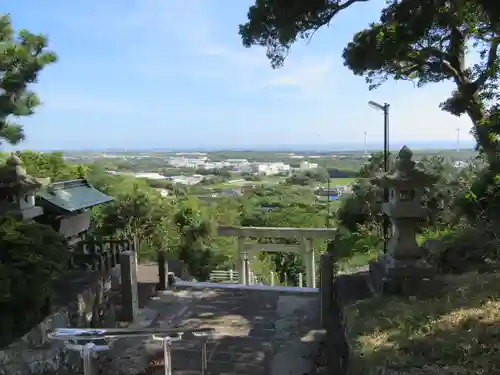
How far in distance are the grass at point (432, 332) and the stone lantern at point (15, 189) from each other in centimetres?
486

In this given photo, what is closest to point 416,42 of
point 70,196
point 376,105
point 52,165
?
point 376,105

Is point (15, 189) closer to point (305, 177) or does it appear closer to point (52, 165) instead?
point (52, 165)

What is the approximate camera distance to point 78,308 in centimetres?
640

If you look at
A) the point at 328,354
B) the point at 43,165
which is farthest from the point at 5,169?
the point at 43,165

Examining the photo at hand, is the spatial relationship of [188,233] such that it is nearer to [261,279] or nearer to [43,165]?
[261,279]

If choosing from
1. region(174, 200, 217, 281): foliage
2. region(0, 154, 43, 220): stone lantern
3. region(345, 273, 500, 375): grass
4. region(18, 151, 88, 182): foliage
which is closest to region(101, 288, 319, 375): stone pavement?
region(345, 273, 500, 375): grass

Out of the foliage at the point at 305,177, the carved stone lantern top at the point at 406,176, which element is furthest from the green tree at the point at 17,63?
the foliage at the point at 305,177

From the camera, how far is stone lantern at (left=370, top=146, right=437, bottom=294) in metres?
5.52

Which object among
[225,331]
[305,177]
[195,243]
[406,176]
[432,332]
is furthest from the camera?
[305,177]

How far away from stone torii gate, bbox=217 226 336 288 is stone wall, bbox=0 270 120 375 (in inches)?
144

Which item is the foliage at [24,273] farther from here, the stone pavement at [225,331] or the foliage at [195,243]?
the foliage at [195,243]

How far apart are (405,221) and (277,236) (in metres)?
5.31

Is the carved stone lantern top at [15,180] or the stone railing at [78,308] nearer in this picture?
the stone railing at [78,308]

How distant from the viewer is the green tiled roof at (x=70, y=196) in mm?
8367
